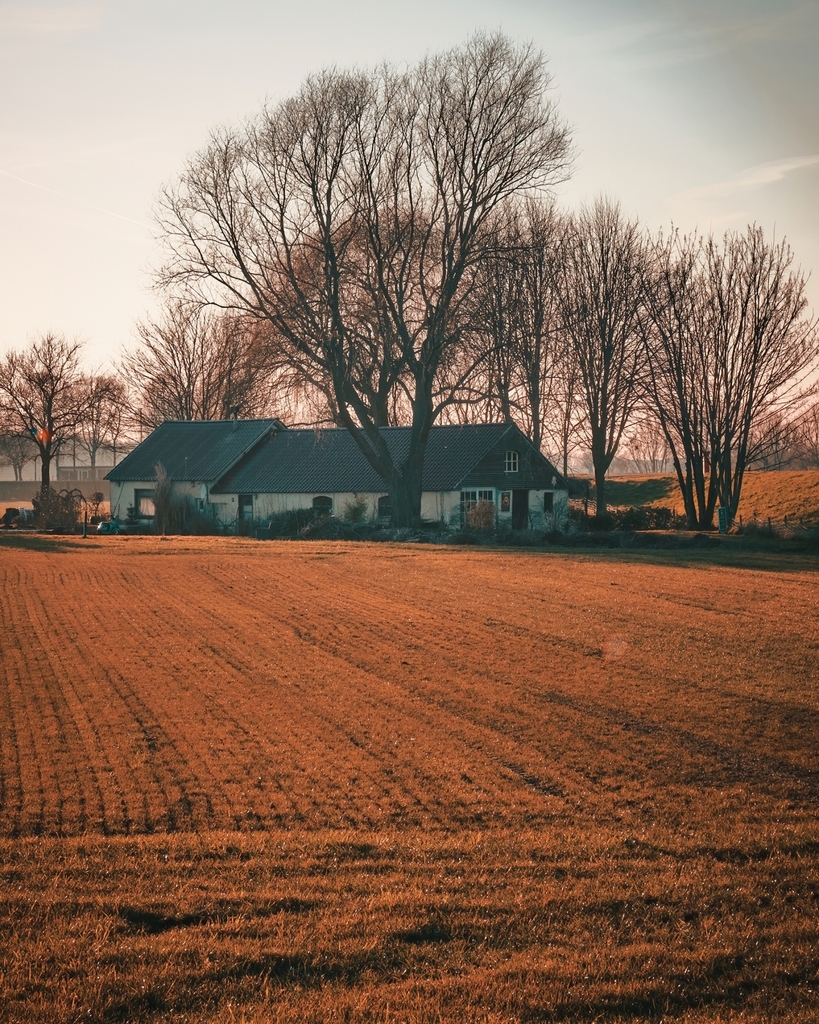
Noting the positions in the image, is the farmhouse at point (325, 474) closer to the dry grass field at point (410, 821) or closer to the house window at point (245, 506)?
the house window at point (245, 506)

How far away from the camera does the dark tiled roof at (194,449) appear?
6122 centimetres

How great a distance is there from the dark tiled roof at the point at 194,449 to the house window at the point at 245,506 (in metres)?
2.08

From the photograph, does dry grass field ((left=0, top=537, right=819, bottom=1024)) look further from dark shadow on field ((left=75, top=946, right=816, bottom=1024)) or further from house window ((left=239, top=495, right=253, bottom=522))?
house window ((left=239, top=495, right=253, bottom=522))

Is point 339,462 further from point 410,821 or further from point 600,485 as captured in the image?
point 410,821

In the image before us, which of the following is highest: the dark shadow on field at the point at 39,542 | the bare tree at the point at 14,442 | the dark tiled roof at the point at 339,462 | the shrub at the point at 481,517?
the bare tree at the point at 14,442

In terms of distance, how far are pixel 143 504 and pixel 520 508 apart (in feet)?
75.2

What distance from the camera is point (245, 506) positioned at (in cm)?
5909

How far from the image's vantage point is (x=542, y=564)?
33.7 meters

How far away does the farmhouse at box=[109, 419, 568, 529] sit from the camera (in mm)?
54875

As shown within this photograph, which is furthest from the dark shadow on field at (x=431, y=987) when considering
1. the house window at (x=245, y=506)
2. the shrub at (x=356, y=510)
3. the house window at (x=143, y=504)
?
the house window at (x=143, y=504)

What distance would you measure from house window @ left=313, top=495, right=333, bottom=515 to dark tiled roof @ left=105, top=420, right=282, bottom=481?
21.7 ft

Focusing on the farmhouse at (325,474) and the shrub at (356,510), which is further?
the farmhouse at (325,474)

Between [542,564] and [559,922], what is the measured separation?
26.9m

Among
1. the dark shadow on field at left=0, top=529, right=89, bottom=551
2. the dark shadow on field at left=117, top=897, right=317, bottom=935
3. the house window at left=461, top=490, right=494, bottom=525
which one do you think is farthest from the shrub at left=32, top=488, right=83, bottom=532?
the dark shadow on field at left=117, top=897, right=317, bottom=935
